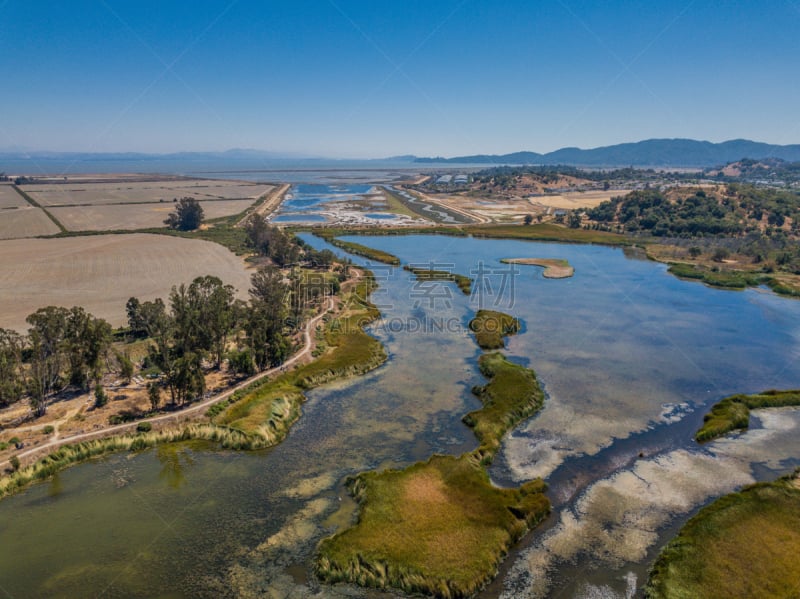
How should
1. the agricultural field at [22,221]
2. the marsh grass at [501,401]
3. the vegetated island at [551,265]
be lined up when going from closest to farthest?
the marsh grass at [501,401]
the vegetated island at [551,265]
the agricultural field at [22,221]

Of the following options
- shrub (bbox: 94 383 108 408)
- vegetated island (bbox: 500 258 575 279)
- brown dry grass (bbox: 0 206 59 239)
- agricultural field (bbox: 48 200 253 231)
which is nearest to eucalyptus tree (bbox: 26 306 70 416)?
shrub (bbox: 94 383 108 408)

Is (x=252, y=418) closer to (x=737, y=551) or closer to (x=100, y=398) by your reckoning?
(x=100, y=398)

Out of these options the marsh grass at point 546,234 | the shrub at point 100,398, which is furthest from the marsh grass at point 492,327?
the marsh grass at point 546,234

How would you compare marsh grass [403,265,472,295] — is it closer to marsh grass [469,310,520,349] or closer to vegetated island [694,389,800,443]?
marsh grass [469,310,520,349]

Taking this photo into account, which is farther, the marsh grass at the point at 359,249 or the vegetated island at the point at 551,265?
the marsh grass at the point at 359,249

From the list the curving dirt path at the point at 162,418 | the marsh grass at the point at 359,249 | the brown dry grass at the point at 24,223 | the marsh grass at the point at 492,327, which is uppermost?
the brown dry grass at the point at 24,223

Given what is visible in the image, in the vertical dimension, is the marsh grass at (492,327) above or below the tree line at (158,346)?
below

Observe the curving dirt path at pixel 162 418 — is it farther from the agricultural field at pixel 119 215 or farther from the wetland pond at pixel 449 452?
the agricultural field at pixel 119 215
